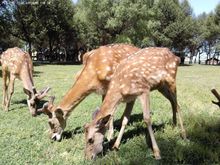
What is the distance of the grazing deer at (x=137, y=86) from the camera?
270 inches

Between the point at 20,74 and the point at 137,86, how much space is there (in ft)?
18.7

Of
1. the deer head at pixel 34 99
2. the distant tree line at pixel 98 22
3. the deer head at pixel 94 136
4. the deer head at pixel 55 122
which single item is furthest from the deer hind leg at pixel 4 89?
the distant tree line at pixel 98 22

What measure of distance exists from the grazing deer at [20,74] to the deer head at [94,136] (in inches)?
167

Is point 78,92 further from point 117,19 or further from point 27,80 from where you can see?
point 117,19

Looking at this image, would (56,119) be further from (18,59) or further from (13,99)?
(13,99)

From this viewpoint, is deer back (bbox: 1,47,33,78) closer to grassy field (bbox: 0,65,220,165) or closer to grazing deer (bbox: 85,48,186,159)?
grassy field (bbox: 0,65,220,165)

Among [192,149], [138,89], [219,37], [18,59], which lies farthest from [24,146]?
[219,37]

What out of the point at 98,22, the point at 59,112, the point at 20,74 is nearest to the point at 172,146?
the point at 59,112

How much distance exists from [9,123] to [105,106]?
4068 millimetres

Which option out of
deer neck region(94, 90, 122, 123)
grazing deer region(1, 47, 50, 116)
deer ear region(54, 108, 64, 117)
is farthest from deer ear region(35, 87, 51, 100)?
deer neck region(94, 90, 122, 123)

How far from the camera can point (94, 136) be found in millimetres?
6836

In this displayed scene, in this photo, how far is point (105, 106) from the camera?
7004mm

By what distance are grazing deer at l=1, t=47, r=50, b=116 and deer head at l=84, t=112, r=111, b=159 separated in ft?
13.9

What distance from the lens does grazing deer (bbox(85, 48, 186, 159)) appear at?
22.5 feet
